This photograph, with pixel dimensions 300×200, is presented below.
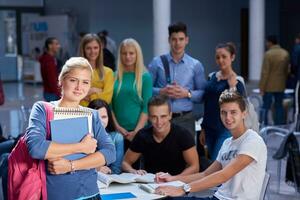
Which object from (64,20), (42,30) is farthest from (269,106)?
(42,30)

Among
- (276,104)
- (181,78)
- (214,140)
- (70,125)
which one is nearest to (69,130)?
(70,125)

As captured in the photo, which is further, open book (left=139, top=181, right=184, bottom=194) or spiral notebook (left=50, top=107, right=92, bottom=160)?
open book (left=139, top=181, right=184, bottom=194)

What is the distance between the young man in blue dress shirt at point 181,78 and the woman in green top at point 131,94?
0.21 m

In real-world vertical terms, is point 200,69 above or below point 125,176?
above

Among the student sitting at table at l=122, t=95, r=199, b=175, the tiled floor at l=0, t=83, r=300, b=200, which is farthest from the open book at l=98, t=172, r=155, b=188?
the tiled floor at l=0, t=83, r=300, b=200

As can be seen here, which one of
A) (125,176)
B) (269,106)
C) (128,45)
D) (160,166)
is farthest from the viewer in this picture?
(269,106)

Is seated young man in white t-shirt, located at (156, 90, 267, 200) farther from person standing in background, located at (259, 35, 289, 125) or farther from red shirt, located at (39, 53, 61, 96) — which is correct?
person standing in background, located at (259, 35, 289, 125)

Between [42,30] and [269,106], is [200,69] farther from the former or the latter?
[42,30]

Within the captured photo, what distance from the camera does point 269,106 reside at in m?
10.1

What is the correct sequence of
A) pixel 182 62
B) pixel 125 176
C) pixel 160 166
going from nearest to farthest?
1. pixel 125 176
2. pixel 160 166
3. pixel 182 62

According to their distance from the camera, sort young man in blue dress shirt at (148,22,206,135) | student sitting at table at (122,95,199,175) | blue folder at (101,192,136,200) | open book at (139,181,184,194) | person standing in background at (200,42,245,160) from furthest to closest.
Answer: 1. young man in blue dress shirt at (148,22,206,135)
2. person standing in background at (200,42,245,160)
3. student sitting at table at (122,95,199,175)
4. open book at (139,181,184,194)
5. blue folder at (101,192,136,200)

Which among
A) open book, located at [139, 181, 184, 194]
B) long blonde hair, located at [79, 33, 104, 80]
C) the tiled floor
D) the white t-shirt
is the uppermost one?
long blonde hair, located at [79, 33, 104, 80]

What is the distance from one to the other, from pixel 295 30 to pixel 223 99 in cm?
1775

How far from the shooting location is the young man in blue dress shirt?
5.09 m
